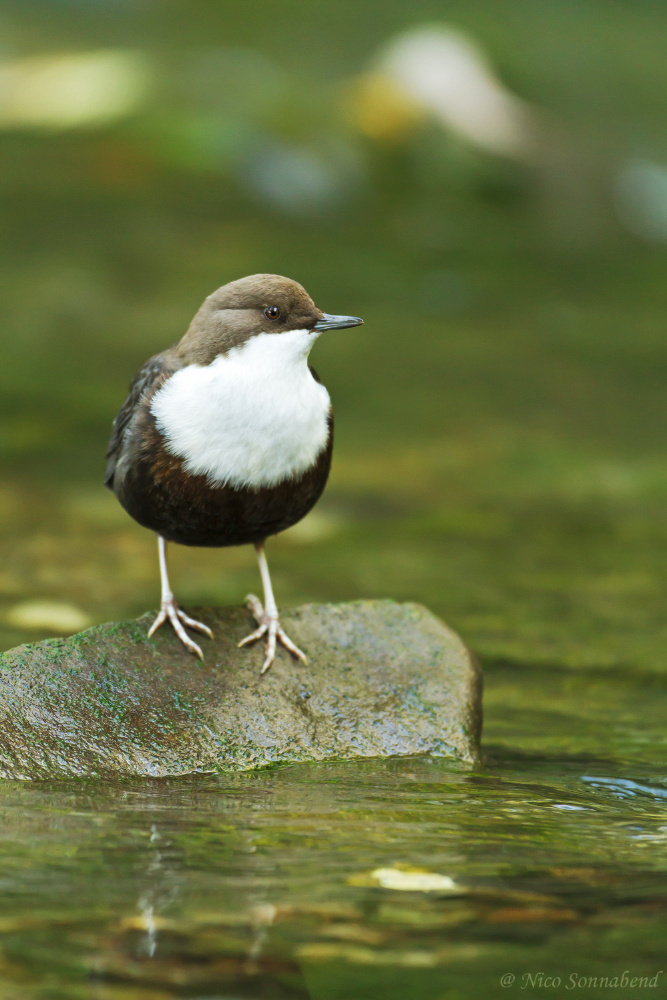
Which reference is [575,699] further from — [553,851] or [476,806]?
[553,851]

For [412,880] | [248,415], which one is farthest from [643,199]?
[412,880]

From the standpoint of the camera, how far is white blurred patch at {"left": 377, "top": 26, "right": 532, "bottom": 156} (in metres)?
15.1

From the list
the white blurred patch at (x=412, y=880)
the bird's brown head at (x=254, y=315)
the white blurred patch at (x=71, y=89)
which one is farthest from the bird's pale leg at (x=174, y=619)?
the white blurred patch at (x=71, y=89)

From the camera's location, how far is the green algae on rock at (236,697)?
3.48m

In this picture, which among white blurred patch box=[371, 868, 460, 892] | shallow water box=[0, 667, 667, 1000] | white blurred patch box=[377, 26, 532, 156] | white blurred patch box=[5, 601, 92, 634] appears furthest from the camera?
white blurred patch box=[377, 26, 532, 156]

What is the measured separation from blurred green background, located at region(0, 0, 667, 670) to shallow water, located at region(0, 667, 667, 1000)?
203 cm

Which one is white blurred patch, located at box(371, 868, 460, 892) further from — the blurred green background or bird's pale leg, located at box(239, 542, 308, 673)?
the blurred green background

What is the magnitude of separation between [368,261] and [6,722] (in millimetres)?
10214

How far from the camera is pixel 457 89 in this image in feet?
50.1

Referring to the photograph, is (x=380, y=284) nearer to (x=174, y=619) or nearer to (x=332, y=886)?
(x=174, y=619)

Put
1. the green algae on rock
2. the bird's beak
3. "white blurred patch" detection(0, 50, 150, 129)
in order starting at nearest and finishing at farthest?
the green algae on rock → the bird's beak → "white blurred patch" detection(0, 50, 150, 129)

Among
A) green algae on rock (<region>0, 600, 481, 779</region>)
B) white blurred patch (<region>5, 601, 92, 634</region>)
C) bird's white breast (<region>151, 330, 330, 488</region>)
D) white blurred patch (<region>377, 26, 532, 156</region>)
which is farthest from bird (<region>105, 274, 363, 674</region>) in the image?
white blurred patch (<region>377, 26, 532, 156</region>)

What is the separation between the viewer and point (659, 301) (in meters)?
12.8

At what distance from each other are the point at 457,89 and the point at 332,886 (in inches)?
556
